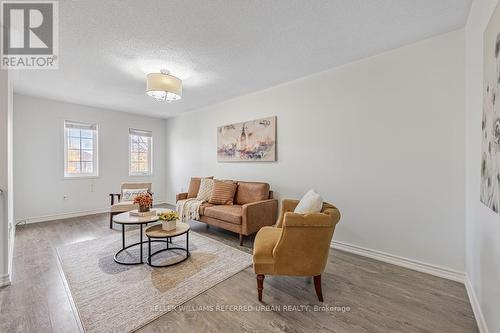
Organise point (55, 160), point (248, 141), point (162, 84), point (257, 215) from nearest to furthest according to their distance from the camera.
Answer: point (162, 84), point (257, 215), point (248, 141), point (55, 160)

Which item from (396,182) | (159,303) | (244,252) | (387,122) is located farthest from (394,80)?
(159,303)

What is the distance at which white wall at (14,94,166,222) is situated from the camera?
156 inches

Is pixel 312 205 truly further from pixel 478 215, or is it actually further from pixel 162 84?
pixel 162 84

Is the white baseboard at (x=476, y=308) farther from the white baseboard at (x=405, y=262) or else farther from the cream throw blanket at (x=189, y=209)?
the cream throw blanket at (x=189, y=209)

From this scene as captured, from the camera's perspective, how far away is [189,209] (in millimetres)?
3682

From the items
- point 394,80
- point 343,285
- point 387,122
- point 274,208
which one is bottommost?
point 343,285

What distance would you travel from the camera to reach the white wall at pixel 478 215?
1.29 m

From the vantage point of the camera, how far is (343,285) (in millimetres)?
2033

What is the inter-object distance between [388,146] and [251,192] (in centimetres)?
205

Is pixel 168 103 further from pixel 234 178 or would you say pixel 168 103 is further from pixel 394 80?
pixel 394 80

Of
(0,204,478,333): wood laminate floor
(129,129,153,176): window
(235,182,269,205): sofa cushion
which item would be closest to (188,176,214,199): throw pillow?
(235,182,269,205): sofa cushion

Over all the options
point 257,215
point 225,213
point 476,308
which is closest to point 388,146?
point 476,308

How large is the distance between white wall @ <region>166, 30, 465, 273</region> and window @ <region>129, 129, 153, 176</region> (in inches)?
150

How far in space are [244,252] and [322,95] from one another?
2.41 meters
